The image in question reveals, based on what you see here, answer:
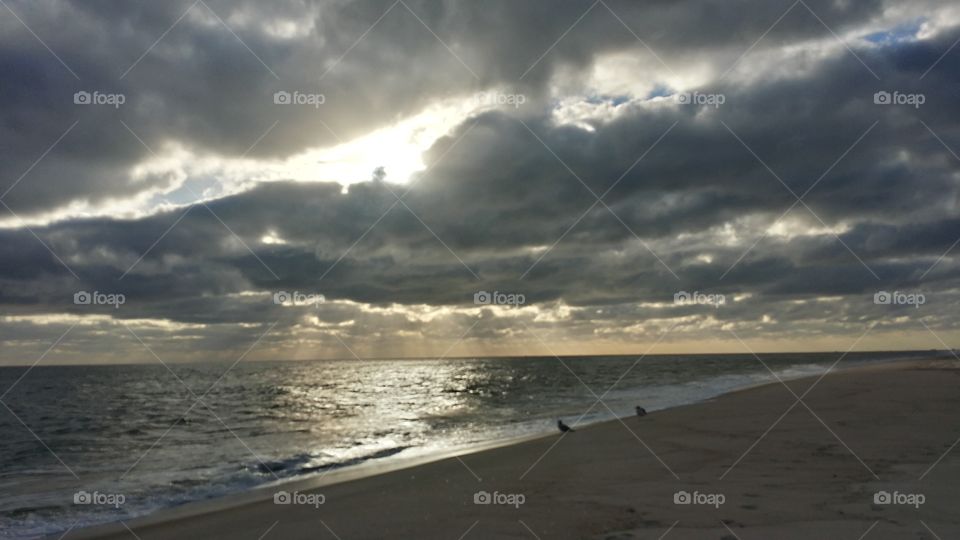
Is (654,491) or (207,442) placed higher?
(207,442)

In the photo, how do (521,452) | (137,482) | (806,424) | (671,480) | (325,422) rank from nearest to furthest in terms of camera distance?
(671,480) → (137,482) → (521,452) → (806,424) → (325,422)

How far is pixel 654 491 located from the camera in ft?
32.5

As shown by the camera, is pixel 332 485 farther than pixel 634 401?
No

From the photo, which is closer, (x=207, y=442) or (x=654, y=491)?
(x=654, y=491)

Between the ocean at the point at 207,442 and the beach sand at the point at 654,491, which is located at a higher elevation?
the ocean at the point at 207,442

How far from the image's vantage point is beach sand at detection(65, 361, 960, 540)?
7871 mm

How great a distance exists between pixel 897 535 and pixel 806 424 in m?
11.3

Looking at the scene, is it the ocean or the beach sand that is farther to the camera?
the ocean

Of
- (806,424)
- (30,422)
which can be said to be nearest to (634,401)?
(806,424)

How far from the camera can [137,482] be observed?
14.8 m

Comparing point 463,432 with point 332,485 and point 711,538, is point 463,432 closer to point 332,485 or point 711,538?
point 332,485

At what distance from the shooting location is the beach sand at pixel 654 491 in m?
7.87

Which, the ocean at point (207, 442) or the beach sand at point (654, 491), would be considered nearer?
the beach sand at point (654, 491)

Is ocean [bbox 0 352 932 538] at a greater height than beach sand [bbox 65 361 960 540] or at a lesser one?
greater
